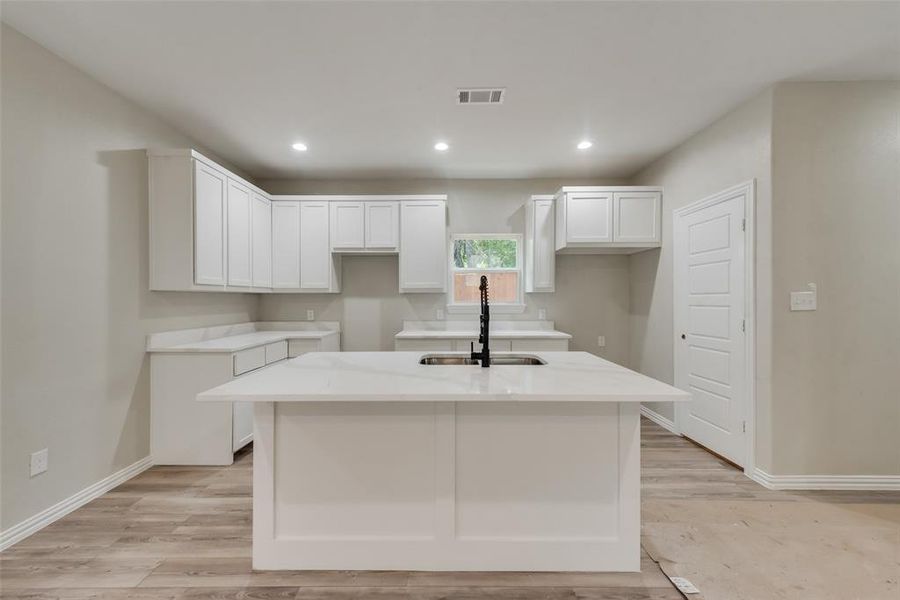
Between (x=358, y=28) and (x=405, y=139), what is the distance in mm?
1421

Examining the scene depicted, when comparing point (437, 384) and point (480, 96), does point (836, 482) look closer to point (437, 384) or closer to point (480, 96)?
point (437, 384)

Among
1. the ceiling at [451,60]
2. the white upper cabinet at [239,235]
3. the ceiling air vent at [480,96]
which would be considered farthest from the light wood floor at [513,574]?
the ceiling air vent at [480,96]

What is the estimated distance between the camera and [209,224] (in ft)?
10.6

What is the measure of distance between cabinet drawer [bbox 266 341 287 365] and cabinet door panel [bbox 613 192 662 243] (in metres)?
3.58

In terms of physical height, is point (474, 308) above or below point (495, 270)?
below

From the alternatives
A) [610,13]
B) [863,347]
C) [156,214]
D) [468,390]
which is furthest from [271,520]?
[863,347]

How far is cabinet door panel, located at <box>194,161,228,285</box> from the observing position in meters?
3.08

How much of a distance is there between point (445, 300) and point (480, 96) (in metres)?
2.46

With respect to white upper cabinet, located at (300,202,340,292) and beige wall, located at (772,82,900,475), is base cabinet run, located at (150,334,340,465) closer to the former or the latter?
white upper cabinet, located at (300,202,340,292)

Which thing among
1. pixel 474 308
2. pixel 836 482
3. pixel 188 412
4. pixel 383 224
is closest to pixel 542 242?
pixel 474 308

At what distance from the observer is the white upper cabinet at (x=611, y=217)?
4.05 meters

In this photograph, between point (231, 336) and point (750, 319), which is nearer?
point (750, 319)

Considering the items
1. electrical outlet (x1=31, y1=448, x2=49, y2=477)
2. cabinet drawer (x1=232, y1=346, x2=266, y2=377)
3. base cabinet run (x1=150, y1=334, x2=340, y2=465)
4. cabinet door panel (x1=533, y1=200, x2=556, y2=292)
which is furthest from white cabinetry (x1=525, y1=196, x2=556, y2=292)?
electrical outlet (x1=31, y1=448, x2=49, y2=477)

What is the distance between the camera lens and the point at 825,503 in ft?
8.09
